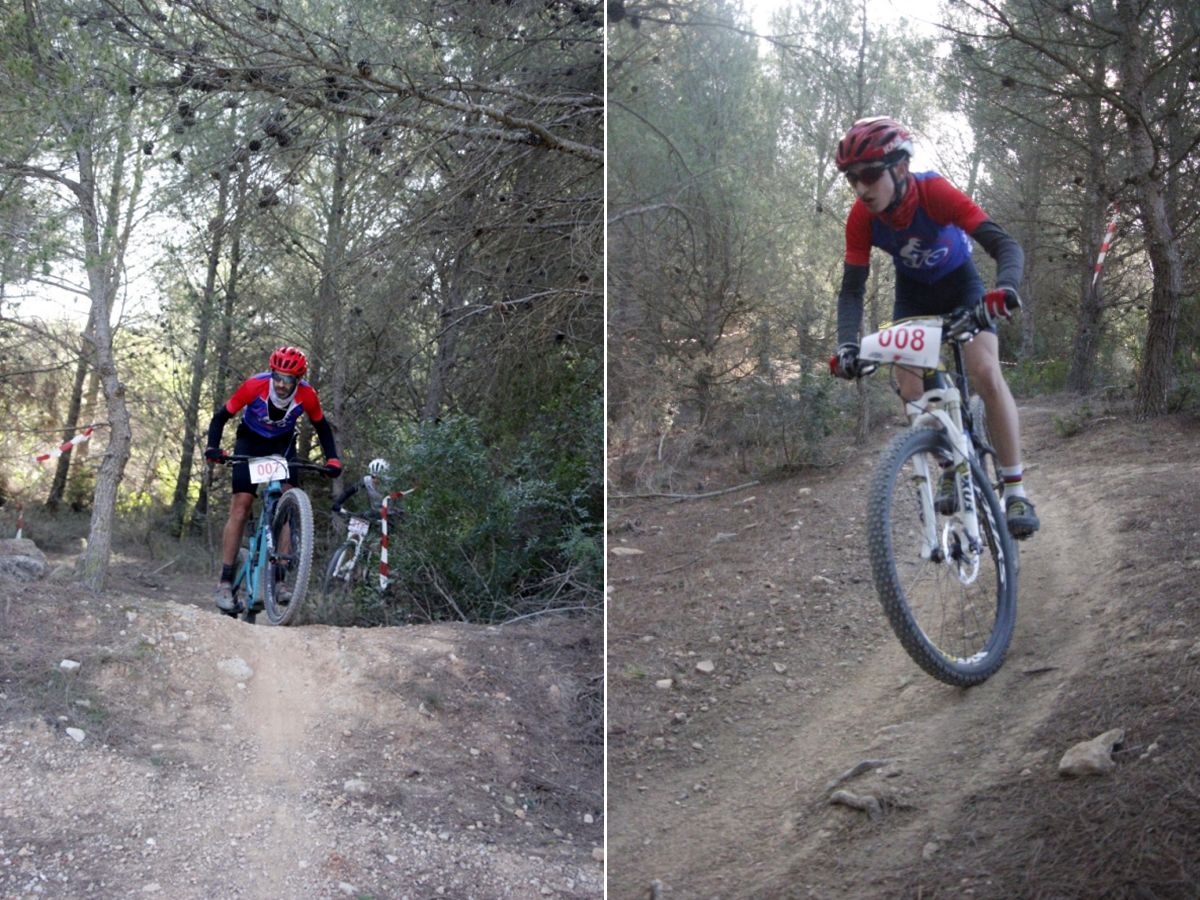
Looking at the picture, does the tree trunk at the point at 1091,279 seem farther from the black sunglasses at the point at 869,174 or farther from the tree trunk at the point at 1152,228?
the black sunglasses at the point at 869,174

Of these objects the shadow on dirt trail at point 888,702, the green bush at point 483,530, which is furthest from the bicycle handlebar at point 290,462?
the shadow on dirt trail at point 888,702

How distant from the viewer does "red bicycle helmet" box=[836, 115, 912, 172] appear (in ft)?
3.13

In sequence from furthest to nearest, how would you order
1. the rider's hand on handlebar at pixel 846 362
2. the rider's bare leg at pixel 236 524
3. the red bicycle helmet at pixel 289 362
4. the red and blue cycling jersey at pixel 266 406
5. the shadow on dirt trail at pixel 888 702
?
the rider's bare leg at pixel 236 524 < the red and blue cycling jersey at pixel 266 406 < the red bicycle helmet at pixel 289 362 < the rider's hand on handlebar at pixel 846 362 < the shadow on dirt trail at pixel 888 702

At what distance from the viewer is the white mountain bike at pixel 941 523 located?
2.87ft

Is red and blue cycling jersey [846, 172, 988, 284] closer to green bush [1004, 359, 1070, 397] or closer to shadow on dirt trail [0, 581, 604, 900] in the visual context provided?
green bush [1004, 359, 1070, 397]

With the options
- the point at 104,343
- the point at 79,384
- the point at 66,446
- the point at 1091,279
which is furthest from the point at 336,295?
the point at 1091,279

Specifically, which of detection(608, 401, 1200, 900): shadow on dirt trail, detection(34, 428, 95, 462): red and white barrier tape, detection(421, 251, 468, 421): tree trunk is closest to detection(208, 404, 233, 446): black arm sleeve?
detection(421, 251, 468, 421): tree trunk

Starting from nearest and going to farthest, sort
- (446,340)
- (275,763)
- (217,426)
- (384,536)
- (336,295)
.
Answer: (275,763)
(217,426)
(446,340)
(336,295)
(384,536)

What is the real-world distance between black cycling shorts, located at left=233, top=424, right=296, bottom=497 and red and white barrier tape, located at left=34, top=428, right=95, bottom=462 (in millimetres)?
845

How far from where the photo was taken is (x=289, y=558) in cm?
334

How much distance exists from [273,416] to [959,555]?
8.58 feet

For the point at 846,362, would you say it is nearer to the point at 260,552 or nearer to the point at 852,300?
the point at 852,300

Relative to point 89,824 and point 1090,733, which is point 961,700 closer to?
point 1090,733

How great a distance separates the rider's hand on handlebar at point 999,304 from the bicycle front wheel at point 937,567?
0.13 metres
